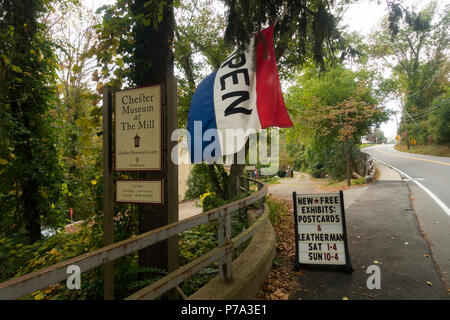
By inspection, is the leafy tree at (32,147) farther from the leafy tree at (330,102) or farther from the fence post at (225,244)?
the leafy tree at (330,102)

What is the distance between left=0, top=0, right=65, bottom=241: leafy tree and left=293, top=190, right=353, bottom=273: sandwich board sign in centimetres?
666

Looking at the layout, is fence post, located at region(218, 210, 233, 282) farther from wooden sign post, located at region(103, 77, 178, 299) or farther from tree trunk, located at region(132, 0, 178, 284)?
tree trunk, located at region(132, 0, 178, 284)

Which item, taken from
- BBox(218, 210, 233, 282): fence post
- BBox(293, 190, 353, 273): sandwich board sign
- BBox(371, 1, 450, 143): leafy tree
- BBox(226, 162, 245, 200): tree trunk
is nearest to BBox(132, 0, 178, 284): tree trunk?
BBox(218, 210, 233, 282): fence post

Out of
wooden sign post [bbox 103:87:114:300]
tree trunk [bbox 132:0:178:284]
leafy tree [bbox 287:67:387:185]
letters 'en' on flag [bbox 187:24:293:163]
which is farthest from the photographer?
leafy tree [bbox 287:67:387:185]

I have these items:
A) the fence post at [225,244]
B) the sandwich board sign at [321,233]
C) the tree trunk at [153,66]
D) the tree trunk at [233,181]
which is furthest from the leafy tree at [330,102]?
the fence post at [225,244]

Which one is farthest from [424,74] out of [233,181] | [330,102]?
[233,181]

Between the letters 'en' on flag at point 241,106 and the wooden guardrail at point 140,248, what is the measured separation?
0.90 meters

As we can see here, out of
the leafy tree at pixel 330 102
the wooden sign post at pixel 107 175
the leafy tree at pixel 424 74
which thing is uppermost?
the leafy tree at pixel 424 74

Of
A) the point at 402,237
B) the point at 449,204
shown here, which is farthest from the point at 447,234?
the point at 449,204

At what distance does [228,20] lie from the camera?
3.41 m

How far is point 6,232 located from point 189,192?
1371 centimetres

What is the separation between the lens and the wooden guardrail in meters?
1.20

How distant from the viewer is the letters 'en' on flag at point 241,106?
334 cm

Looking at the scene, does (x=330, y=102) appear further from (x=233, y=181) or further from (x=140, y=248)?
(x=140, y=248)
